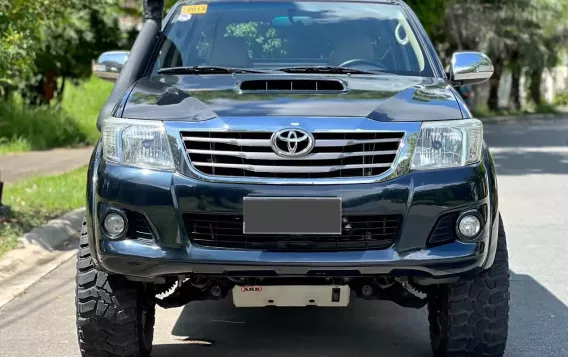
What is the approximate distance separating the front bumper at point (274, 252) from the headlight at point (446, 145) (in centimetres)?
8

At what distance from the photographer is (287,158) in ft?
14.2

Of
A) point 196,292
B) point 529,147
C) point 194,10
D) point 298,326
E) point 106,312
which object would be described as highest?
point 194,10

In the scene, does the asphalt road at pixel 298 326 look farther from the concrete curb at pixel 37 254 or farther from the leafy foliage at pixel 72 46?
the leafy foliage at pixel 72 46

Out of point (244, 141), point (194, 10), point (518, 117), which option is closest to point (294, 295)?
point (244, 141)

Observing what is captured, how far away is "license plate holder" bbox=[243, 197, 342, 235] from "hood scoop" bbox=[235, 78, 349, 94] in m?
0.73

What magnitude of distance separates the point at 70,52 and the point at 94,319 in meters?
18.1

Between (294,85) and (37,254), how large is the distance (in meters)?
3.74

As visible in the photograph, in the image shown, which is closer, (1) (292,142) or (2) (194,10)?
(1) (292,142)

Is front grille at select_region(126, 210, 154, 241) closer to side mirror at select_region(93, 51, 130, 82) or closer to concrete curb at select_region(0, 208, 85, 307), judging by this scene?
side mirror at select_region(93, 51, 130, 82)

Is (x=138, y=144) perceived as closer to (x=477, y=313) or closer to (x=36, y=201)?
(x=477, y=313)

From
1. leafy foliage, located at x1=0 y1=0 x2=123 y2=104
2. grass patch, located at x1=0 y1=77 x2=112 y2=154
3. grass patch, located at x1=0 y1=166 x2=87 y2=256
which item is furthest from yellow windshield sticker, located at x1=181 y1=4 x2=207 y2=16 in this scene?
leafy foliage, located at x1=0 y1=0 x2=123 y2=104

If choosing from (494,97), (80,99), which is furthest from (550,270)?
(494,97)

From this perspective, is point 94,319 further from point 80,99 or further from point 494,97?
point 494,97

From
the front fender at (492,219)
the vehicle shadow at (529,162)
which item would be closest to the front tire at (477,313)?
the front fender at (492,219)
